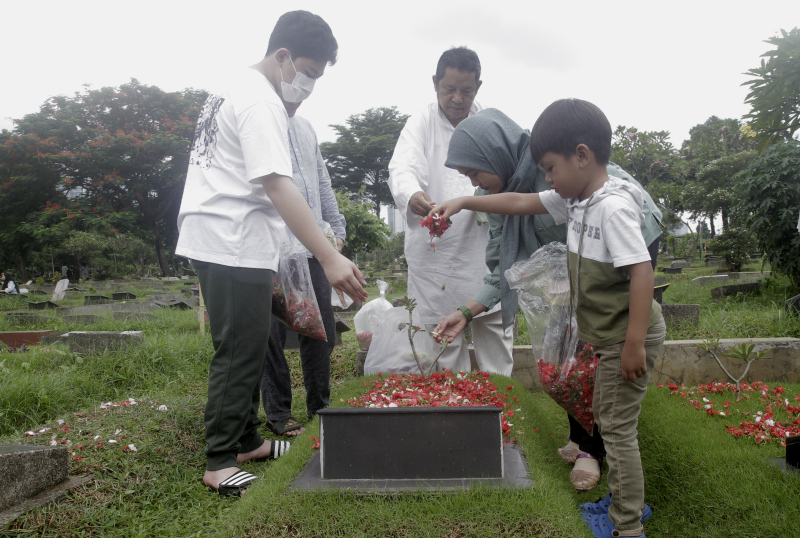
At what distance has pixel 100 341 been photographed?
14.8 ft

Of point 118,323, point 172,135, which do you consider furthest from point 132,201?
point 118,323

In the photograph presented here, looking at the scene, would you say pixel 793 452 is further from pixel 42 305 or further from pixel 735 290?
pixel 42 305

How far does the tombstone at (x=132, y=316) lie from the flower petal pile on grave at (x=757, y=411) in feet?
24.1

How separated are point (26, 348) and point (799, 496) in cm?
752

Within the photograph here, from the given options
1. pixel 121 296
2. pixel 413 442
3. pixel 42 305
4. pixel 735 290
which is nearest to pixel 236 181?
pixel 413 442

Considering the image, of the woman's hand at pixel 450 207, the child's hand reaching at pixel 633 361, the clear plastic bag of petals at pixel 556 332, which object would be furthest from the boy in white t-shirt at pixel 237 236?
the child's hand reaching at pixel 633 361

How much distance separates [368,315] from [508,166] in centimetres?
209

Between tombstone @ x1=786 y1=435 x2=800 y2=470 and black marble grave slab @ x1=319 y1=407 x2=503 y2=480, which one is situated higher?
black marble grave slab @ x1=319 y1=407 x2=503 y2=480

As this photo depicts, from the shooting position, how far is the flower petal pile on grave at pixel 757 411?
2.26 meters

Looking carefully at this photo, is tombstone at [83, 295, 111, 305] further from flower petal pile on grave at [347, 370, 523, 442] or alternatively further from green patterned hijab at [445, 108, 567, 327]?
green patterned hijab at [445, 108, 567, 327]

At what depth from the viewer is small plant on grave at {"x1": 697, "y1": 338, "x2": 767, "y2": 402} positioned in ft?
8.87

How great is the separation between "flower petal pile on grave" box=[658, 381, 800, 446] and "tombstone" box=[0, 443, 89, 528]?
2.75 metres

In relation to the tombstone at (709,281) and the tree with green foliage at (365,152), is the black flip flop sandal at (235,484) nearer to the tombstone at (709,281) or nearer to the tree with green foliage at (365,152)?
the tombstone at (709,281)

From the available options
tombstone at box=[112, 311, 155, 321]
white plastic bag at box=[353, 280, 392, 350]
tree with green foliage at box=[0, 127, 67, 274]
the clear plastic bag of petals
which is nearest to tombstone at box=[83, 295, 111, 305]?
tombstone at box=[112, 311, 155, 321]
